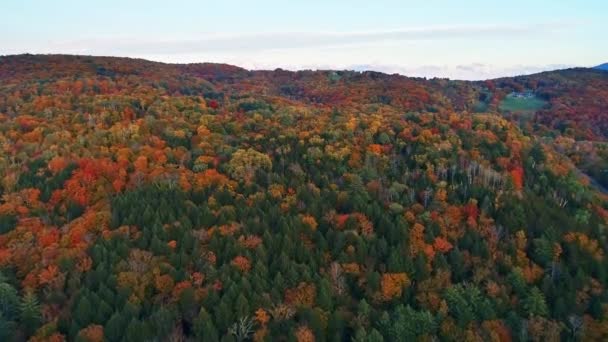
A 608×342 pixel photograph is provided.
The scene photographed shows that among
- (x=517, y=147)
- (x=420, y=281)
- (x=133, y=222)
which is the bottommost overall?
(x=420, y=281)

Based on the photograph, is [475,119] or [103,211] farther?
[475,119]

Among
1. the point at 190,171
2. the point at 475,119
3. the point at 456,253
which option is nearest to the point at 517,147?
the point at 475,119

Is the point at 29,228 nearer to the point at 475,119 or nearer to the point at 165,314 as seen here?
the point at 165,314

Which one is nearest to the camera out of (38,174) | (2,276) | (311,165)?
(2,276)

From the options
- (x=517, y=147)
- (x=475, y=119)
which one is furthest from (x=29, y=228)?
(x=475, y=119)

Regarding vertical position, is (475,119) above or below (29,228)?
above

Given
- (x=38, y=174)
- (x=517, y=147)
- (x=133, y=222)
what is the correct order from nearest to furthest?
(x=133, y=222) → (x=38, y=174) → (x=517, y=147)
